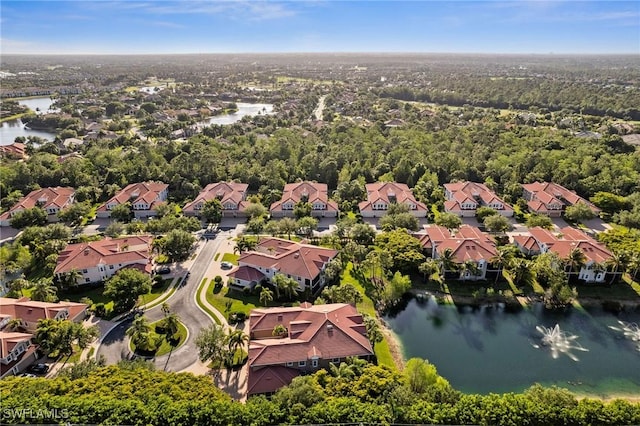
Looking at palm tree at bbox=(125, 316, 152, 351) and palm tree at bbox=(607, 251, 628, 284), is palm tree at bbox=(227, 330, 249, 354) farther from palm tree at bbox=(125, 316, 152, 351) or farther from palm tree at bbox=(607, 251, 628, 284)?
palm tree at bbox=(607, 251, 628, 284)

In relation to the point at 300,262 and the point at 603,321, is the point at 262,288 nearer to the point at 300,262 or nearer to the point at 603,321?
the point at 300,262

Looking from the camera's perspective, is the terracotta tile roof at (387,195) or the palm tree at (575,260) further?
the terracotta tile roof at (387,195)

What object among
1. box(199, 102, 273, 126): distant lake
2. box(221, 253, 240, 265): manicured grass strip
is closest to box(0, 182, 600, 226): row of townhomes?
box(221, 253, 240, 265): manicured grass strip

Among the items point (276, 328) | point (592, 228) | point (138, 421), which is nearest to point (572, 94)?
point (592, 228)

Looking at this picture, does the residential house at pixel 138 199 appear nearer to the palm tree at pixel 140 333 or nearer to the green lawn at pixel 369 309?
the palm tree at pixel 140 333

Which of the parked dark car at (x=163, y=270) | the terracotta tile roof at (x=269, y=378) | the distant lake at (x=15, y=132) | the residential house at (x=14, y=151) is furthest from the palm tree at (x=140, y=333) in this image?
the distant lake at (x=15, y=132)

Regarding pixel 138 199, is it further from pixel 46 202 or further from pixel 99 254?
pixel 99 254
